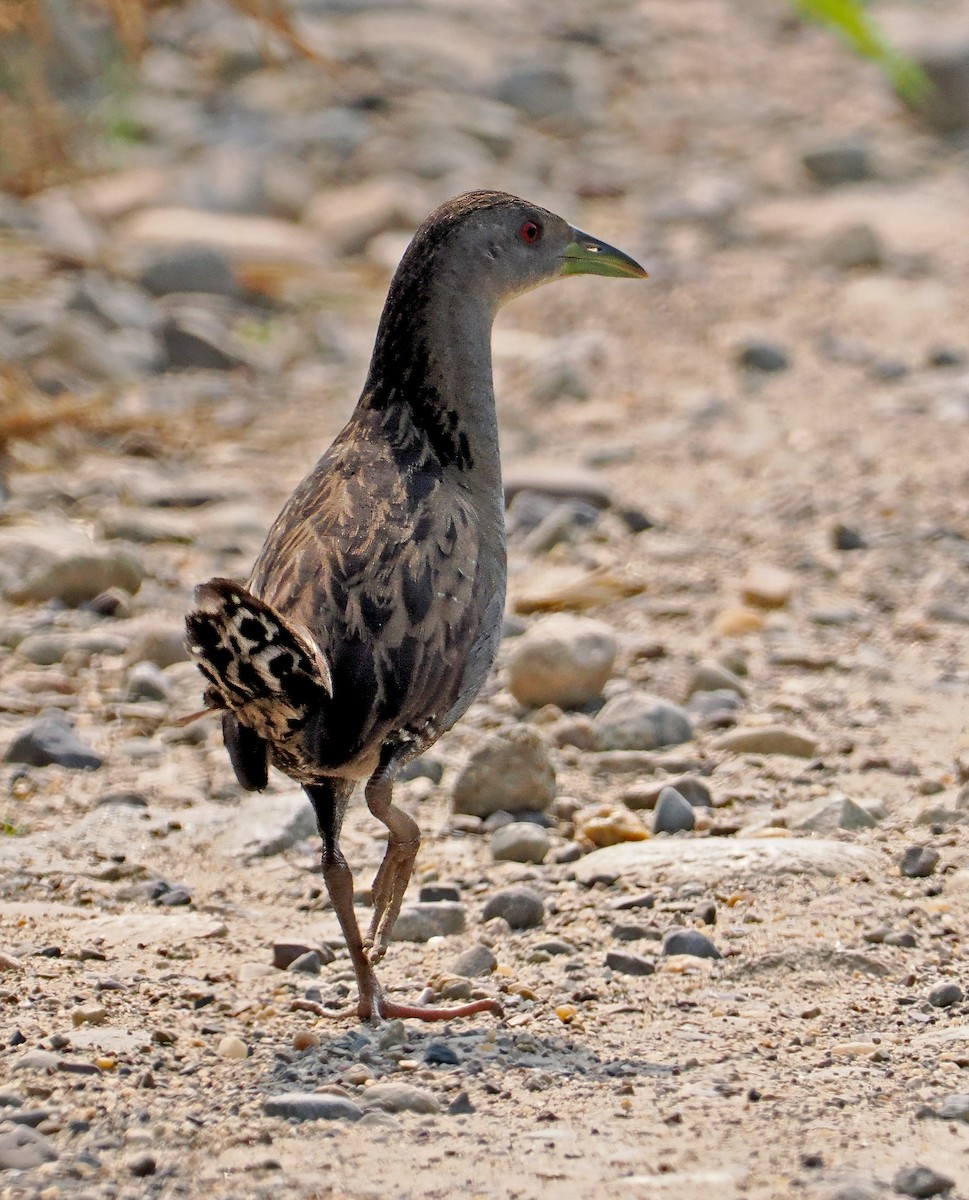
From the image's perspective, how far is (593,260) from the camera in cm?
592

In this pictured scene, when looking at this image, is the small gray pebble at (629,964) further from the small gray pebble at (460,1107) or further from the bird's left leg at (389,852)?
the small gray pebble at (460,1107)

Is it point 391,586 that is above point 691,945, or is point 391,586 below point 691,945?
above

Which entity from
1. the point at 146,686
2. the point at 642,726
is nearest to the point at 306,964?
the point at 642,726

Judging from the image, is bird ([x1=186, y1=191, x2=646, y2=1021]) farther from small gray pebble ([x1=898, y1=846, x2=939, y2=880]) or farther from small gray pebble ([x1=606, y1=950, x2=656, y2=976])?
small gray pebble ([x1=898, y1=846, x2=939, y2=880])

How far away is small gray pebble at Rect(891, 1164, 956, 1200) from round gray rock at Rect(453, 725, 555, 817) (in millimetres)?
2487

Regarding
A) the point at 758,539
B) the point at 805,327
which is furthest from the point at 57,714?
the point at 805,327

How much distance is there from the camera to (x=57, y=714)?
6.55 metres

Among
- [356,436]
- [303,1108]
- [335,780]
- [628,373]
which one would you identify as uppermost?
[356,436]

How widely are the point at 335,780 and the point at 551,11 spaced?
46.0 ft

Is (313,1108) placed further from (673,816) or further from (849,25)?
(849,25)

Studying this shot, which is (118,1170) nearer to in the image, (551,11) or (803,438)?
(803,438)

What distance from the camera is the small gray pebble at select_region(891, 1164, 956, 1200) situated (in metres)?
3.56

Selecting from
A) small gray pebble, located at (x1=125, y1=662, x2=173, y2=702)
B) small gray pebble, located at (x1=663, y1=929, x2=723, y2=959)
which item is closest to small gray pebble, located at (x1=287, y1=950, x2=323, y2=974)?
small gray pebble, located at (x1=663, y1=929, x2=723, y2=959)

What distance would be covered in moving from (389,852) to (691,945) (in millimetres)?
817
